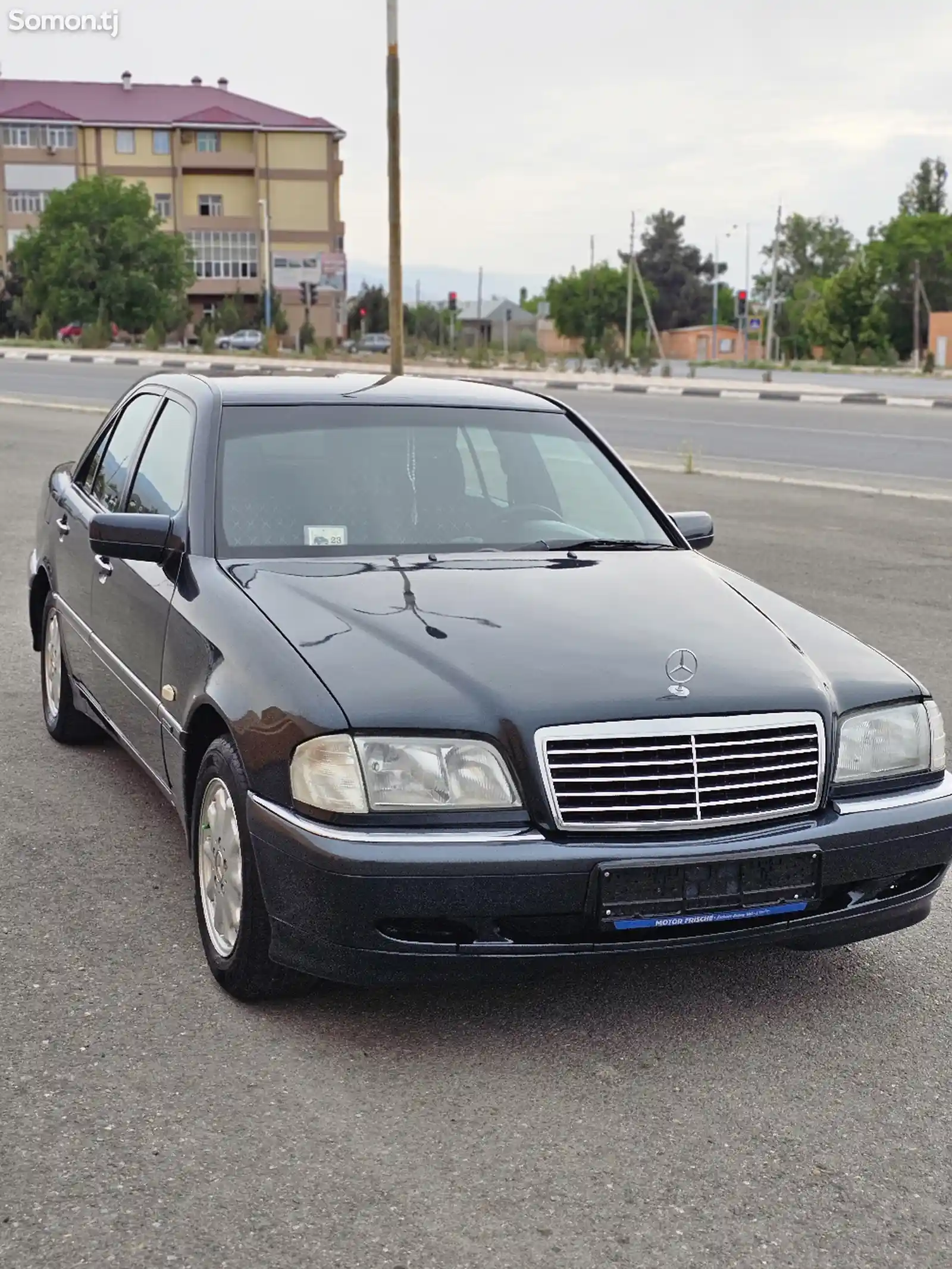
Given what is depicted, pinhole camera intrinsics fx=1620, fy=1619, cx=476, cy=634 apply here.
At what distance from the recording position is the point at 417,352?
182 ft

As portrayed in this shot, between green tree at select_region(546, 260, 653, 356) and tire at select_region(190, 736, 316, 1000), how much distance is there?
11221 centimetres

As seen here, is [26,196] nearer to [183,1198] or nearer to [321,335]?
[321,335]

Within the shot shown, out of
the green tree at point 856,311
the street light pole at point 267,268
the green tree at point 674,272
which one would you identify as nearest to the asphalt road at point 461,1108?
the street light pole at point 267,268

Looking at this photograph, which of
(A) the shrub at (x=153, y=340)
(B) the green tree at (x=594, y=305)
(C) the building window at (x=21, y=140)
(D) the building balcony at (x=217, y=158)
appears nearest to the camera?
(A) the shrub at (x=153, y=340)

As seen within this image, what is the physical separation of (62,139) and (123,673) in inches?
4169

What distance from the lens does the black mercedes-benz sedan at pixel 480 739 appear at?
3422 mm

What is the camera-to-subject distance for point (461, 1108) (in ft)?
10.9

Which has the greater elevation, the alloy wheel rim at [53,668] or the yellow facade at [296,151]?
the yellow facade at [296,151]

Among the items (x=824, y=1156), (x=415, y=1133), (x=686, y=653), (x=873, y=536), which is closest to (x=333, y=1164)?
(x=415, y=1133)

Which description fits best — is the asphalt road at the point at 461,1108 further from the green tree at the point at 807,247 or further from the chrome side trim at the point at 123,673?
the green tree at the point at 807,247

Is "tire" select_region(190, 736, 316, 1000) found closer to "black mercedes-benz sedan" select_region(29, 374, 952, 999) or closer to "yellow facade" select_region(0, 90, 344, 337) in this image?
"black mercedes-benz sedan" select_region(29, 374, 952, 999)

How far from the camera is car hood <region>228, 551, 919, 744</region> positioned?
11.5ft

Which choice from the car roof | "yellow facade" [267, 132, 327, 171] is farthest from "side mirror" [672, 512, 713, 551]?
"yellow facade" [267, 132, 327, 171]

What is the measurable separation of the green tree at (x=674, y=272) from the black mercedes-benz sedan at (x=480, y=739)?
446 feet
